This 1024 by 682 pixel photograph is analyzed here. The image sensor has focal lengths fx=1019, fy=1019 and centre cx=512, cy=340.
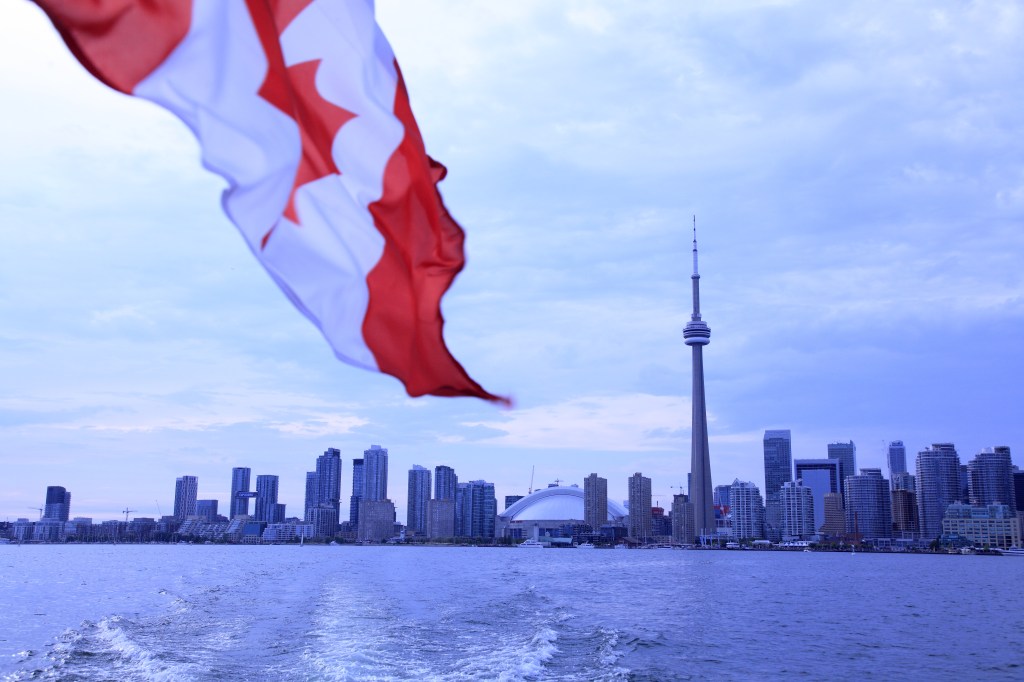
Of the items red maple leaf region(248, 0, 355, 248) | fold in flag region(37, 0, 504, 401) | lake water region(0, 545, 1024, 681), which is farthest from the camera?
lake water region(0, 545, 1024, 681)

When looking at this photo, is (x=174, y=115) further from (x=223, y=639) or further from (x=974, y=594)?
(x=974, y=594)

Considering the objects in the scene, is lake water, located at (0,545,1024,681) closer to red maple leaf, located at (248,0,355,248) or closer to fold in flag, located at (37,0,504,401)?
fold in flag, located at (37,0,504,401)

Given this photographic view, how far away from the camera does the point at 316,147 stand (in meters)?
5.89

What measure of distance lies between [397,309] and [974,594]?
74587 mm

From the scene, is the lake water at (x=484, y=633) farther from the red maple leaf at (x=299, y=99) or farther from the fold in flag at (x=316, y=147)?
the red maple leaf at (x=299, y=99)

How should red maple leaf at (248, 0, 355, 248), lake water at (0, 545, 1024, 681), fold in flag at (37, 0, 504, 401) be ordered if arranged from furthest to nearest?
1. lake water at (0, 545, 1024, 681)
2. red maple leaf at (248, 0, 355, 248)
3. fold in flag at (37, 0, 504, 401)

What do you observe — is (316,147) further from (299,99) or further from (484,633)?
(484,633)

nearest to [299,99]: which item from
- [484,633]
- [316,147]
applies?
[316,147]

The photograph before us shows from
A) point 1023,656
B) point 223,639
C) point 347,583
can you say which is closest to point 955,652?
point 1023,656

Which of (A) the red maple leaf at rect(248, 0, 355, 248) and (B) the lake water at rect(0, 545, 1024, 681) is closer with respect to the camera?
(A) the red maple leaf at rect(248, 0, 355, 248)

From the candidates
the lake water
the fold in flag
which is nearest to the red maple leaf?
the fold in flag

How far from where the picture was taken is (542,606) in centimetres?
4584

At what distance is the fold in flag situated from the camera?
4957mm

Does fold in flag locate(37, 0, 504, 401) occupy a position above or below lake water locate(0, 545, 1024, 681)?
above
